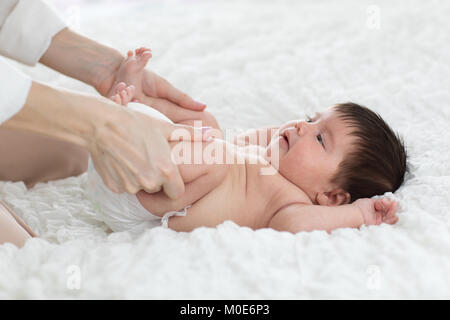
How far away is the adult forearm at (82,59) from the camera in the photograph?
139cm

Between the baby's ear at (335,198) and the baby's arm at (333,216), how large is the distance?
0.10 metres

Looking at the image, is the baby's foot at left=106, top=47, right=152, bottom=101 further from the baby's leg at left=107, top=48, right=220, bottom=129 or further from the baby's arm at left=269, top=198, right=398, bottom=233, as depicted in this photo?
the baby's arm at left=269, top=198, right=398, bottom=233

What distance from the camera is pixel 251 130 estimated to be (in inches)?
58.2

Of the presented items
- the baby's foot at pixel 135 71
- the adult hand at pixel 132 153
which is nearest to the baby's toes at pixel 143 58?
the baby's foot at pixel 135 71

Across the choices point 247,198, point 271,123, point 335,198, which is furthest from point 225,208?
point 271,123

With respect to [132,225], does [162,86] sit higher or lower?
higher

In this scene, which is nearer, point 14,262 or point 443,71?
point 14,262

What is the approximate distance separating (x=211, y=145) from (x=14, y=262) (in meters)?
0.43

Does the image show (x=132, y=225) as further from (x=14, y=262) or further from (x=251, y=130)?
(x=251, y=130)

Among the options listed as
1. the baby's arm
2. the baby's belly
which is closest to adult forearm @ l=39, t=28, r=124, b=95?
the baby's belly

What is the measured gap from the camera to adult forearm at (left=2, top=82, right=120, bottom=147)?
2.89 ft

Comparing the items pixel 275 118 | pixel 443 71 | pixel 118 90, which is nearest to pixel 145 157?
pixel 118 90

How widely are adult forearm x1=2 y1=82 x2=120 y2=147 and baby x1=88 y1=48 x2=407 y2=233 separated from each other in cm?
19

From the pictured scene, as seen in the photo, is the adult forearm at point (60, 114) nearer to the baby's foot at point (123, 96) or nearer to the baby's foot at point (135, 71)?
the baby's foot at point (123, 96)
